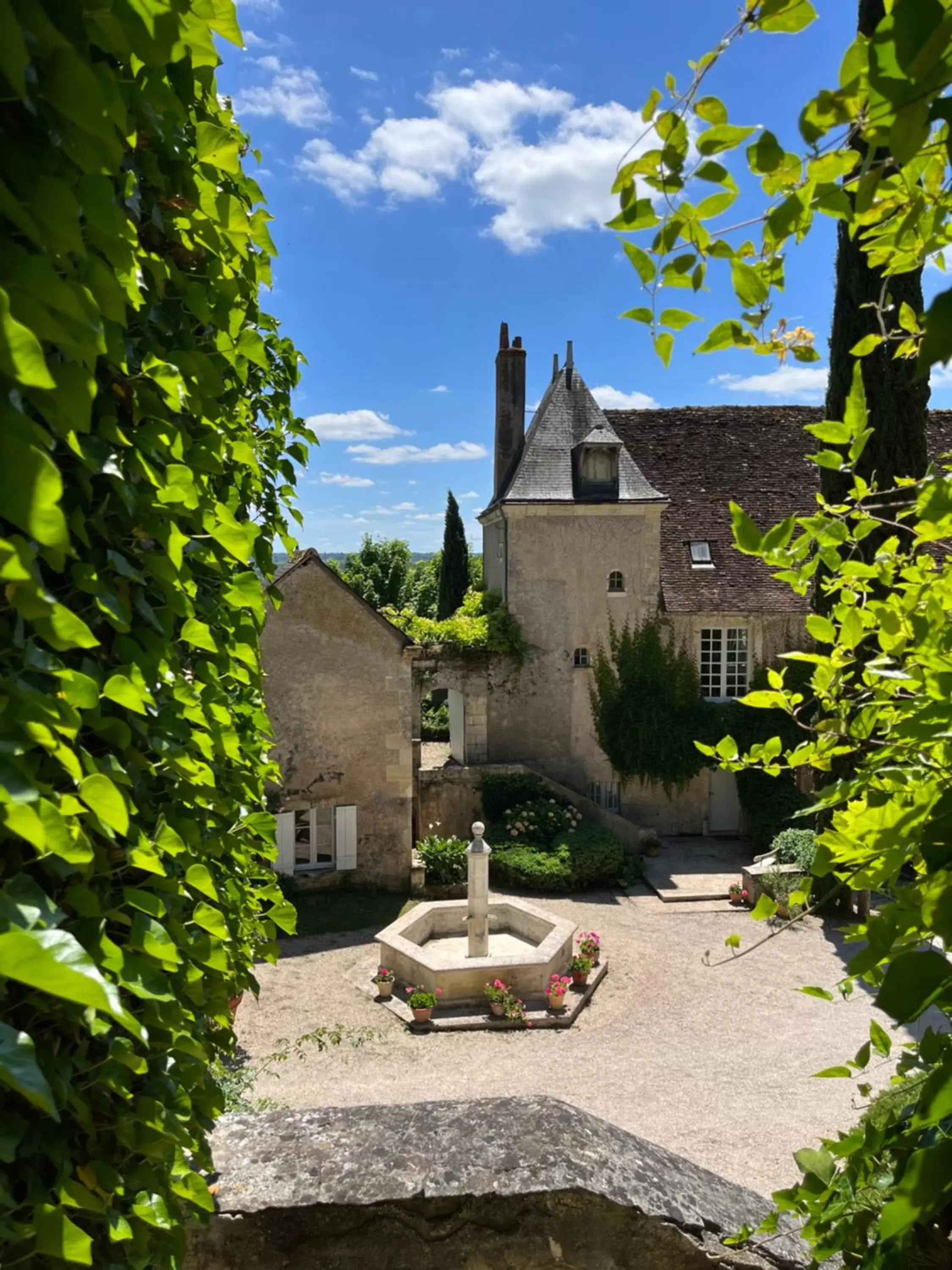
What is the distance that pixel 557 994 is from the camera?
11125 mm

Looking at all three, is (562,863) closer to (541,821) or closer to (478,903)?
(541,821)

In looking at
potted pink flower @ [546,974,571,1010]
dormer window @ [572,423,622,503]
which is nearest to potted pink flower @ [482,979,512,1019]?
potted pink flower @ [546,974,571,1010]

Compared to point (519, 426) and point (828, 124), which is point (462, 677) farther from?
point (828, 124)

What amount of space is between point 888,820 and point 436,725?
26.0m

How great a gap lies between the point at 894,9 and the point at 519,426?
21214mm

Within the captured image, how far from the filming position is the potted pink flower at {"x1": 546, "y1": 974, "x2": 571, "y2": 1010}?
11141 mm

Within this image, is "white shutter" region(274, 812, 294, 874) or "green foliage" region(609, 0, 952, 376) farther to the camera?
"white shutter" region(274, 812, 294, 874)

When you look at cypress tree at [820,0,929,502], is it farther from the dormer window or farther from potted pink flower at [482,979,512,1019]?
potted pink flower at [482,979,512,1019]

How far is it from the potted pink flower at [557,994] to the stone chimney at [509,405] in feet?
42.5

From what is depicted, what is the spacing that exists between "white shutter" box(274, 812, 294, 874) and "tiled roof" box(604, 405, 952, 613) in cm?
968

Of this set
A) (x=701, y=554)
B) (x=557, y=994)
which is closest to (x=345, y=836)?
(x=557, y=994)

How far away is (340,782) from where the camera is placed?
49.7 feet

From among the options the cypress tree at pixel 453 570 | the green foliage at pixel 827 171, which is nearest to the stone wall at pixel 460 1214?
the green foliage at pixel 827 171

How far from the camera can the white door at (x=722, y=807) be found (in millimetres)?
19625
